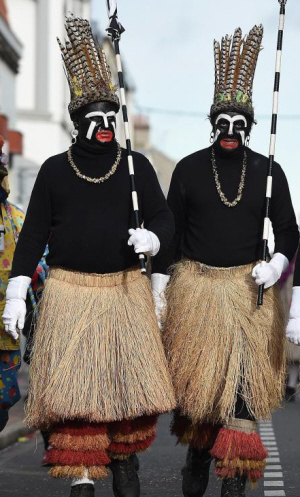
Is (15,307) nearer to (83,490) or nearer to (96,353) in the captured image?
(96,353)

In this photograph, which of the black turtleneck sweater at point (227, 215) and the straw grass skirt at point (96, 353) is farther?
the black turtleneck sweater at point (227, 215)

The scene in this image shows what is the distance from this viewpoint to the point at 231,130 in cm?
705

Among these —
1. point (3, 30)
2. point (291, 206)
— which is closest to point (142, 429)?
point (291, 206)

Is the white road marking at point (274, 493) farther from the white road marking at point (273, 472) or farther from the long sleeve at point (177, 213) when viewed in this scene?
the long sleeve at point (177, 213)

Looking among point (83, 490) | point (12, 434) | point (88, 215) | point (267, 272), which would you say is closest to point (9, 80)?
point (12, 434)

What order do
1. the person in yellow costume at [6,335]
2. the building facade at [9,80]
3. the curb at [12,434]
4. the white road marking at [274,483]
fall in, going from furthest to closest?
the building facade at [9,80] → the curb at [12,434] → the white road marking at [274,483] → the person in yellow costume at [6,335]

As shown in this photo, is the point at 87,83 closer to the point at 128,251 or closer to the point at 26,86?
the point at 128,251

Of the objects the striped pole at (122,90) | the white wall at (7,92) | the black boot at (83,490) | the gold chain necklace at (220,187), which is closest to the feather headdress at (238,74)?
the gold chain necklace at (220,187)

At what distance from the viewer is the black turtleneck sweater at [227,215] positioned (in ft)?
23.0

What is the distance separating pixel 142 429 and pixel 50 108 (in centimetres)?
2847

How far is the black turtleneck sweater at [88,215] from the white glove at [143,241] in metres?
0.13

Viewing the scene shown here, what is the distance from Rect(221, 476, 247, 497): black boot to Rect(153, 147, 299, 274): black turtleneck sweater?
1.16 m

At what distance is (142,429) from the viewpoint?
6.50 m

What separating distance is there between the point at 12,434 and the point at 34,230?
15.6 feet
